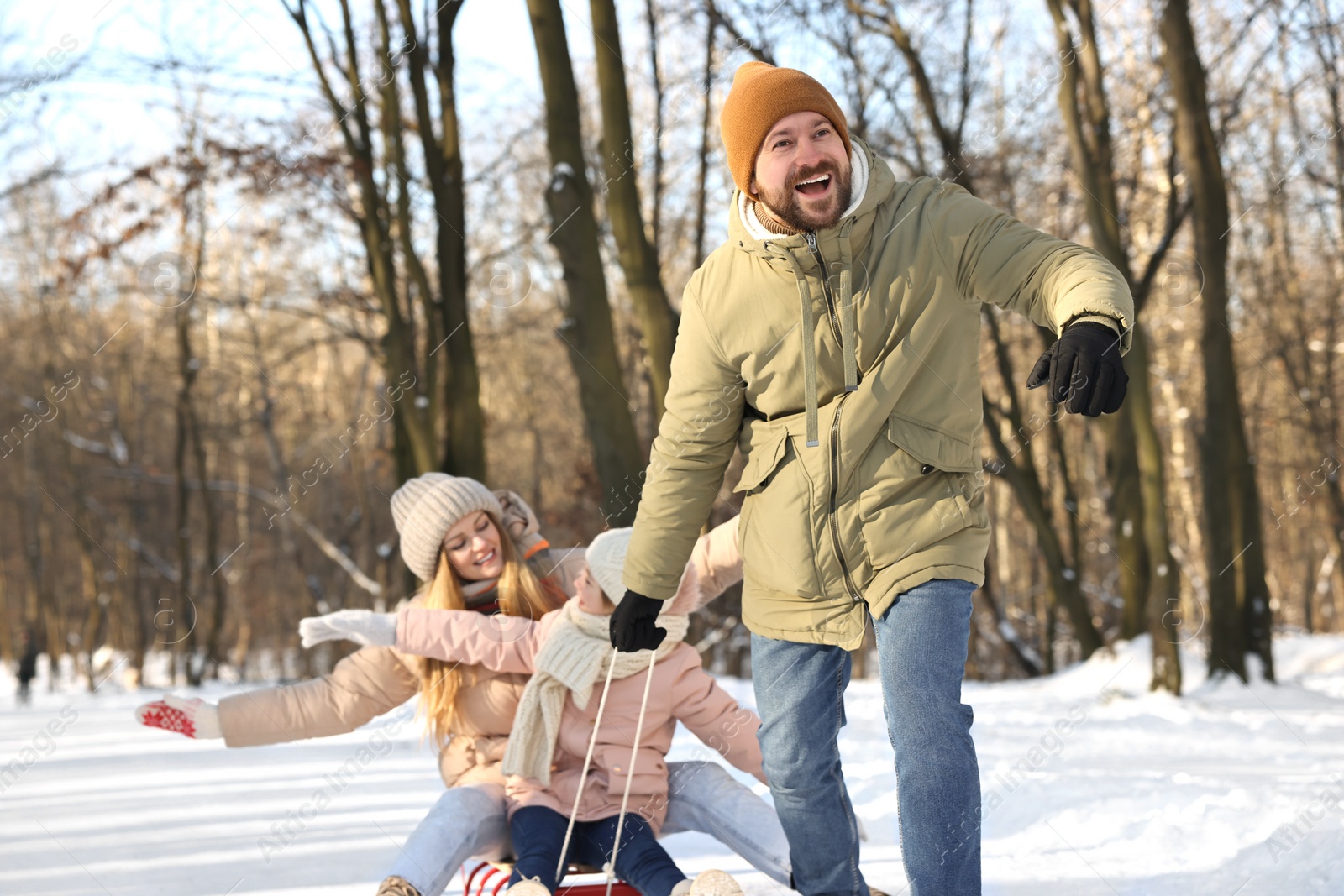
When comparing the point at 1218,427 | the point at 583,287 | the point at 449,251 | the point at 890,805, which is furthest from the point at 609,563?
the point at 1218,427

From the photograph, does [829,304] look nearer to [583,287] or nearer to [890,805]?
[890,805]

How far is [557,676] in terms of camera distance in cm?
324

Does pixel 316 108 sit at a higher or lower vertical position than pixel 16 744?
higher

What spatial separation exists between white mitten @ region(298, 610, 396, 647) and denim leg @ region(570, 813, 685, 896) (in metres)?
0.75

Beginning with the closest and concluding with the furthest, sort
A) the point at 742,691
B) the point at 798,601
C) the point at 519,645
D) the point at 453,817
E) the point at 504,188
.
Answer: the point at 798,601 → the point at 453,817 → the point at 519,645 → the point at 742,691 → the point at 504,188

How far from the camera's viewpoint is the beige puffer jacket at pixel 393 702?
10.6 ft

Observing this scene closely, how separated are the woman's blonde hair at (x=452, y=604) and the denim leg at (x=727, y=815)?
26.1 inches

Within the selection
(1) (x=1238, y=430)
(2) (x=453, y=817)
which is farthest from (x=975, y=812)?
(1) (x=1238, y=430)

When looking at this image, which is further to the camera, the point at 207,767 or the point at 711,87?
the point at 711,87

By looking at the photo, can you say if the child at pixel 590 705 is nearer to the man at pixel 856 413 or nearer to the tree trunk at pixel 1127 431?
the man at pixel 856 413

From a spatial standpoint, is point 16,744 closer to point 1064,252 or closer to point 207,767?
point 207,767

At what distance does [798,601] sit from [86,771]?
205 inches

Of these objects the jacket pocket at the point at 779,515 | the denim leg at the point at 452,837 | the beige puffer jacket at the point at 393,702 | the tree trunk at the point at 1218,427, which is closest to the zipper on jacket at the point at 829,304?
the jacket pocket at the point at 779,515

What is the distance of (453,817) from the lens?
3059 mm
